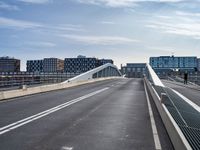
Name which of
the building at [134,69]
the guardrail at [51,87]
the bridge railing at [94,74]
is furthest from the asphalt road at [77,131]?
the building at [134,69]

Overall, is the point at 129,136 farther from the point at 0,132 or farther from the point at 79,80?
the point at 79,80

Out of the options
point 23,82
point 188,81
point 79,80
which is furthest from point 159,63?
point 23,82

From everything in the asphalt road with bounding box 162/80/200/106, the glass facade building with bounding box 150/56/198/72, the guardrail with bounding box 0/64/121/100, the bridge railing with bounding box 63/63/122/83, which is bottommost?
the asphalt road with bounding box 162/80/200/106

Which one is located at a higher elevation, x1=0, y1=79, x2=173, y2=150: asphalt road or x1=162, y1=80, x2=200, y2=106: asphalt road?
x1=0, y1=79, x2=173, y2=150: asphalt road

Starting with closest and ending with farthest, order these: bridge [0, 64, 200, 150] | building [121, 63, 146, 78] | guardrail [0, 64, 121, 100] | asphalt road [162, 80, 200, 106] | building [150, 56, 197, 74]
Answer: bridge [0, 64, 200, 150] → guardrail [0, 64, 121, 100] → asphalt road [162, 80, 200, 106] → building [150, 56, 197, 74] → building [121, 63, 146, 78]

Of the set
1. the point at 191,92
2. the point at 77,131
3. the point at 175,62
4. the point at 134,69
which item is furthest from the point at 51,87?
the point at 134,69

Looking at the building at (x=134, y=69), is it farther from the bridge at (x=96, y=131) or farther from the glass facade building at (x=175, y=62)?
the bridge at (x=96, y=131)

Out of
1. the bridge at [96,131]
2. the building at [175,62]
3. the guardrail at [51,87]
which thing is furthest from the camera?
the building at [175,62]

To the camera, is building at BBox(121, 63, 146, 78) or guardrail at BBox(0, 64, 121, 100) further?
building at BBox(121, 63, 146, 78)

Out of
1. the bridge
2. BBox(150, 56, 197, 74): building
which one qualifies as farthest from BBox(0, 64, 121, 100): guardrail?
BBox(150, 56, 197, 74): building

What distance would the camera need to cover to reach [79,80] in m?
45.5

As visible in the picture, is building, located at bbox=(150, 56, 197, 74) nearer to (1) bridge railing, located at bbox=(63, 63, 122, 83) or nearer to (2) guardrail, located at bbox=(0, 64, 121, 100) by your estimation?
(1) bridge railing, located at bbox=(63, 63, 122, 83)

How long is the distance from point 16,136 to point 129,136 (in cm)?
307

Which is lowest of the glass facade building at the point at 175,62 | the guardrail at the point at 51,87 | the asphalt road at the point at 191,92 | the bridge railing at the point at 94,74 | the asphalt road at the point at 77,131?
the asphalt road at the point at 191,92
